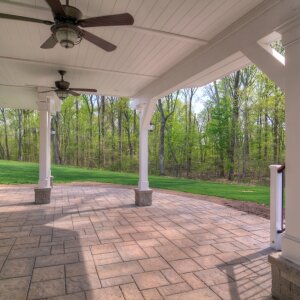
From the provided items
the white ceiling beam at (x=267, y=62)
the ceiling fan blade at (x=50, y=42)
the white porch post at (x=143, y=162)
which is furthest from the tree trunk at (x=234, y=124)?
the ceiling fan blade at (x=50, y=42)

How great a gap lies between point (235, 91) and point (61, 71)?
1181 centimetres

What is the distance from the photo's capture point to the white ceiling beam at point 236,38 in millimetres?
2279

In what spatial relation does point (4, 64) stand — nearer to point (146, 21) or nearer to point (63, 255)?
point (146, 21)

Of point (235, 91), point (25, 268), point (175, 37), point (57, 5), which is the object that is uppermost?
point (235, 91)

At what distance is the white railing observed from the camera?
3.46 metres

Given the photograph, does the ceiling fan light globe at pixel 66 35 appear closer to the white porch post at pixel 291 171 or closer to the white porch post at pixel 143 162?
the white porch post at pixel 291 171

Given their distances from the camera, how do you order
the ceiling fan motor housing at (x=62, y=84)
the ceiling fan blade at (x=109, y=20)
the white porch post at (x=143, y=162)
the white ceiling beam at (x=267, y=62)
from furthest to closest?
the white porch post at (x=143, y=162), the ceiling fan motor housing at (x=62, y=84), the white ceiling beam at (x=267, y=62), the ceiling fan blade at (x=109, y=20)

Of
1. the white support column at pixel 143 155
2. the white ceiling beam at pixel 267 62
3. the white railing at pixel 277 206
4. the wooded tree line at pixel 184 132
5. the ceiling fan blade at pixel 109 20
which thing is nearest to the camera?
the ceiling fan blade at pixel 109 20

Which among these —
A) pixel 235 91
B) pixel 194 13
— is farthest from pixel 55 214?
pixel 235 91

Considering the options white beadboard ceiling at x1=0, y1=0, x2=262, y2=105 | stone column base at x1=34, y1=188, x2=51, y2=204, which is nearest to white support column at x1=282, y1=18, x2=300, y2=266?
white beadboard ceiling at x1=0, y1=0, x2=262, y2=105

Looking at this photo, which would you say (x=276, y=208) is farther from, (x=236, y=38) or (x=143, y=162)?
(x=143, y=162)

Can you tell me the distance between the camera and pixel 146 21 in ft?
9.26

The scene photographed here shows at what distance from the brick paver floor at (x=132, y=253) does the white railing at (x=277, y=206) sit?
0.74 ft

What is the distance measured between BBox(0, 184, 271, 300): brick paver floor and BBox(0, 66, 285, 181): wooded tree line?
9.63 metres
